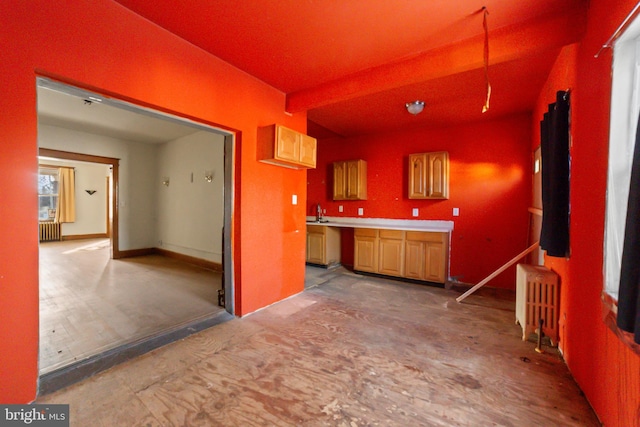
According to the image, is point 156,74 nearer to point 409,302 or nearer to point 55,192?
point 409,302

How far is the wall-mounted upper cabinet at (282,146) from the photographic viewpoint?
9.43 feet

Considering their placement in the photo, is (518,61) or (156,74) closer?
(156,74)

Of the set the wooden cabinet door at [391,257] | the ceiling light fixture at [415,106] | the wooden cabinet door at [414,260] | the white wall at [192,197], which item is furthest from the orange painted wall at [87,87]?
the wooden cabinet door at [414,260]

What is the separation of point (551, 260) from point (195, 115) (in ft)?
11.8

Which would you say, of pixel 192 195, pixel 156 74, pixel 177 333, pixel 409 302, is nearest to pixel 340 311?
pixel 409 302

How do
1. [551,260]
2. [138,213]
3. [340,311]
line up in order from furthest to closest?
[138,213] < [340,311] < [551,260]

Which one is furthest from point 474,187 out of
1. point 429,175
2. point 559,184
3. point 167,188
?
point 167,188

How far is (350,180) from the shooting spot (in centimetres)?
514

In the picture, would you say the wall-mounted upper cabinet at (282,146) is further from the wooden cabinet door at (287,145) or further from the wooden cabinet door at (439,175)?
the wooden cabinet door at (439,175)

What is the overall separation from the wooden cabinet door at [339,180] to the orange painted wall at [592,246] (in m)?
3.41

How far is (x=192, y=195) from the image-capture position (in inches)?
218

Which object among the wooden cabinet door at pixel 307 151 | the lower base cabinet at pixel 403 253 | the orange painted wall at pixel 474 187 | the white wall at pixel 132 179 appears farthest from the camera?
the white wall at pixel 132 179

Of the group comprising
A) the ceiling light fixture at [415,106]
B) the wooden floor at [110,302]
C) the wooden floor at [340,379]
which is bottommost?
the wooden floor at [340,379]

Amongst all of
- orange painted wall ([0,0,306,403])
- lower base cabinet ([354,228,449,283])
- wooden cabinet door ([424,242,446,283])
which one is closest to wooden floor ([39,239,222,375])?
orange painted wall ([0,0,306,403])
